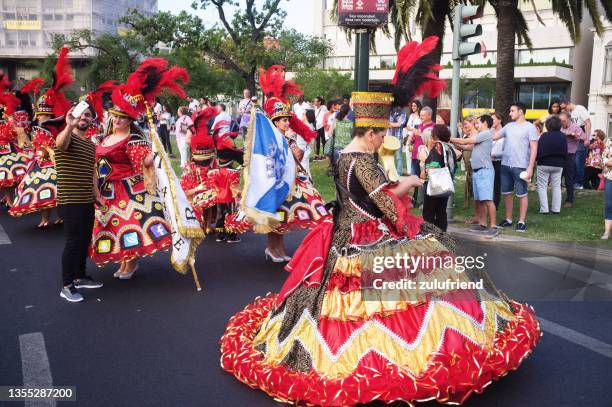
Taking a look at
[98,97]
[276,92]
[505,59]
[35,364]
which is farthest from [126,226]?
[505,59]

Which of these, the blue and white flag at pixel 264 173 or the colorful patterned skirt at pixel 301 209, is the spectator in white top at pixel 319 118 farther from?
the blue and white flag at pixel 264 173

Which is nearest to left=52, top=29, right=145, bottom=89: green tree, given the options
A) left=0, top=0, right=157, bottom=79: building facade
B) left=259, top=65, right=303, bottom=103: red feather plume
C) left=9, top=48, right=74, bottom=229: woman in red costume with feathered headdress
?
left=9, top=48, right=74, bottom=229: woman in red costume with feathered headdress

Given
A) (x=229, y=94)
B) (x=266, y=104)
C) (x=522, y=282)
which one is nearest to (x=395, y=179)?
(x=522, y=282)

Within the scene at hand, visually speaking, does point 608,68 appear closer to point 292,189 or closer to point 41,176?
point 292,189

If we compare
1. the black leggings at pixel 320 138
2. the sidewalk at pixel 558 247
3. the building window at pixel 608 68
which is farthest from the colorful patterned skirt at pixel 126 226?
the building window at pixel 608 68

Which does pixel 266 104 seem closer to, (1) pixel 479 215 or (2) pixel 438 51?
(1) pixel 479 215

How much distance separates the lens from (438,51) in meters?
Result: 14.1


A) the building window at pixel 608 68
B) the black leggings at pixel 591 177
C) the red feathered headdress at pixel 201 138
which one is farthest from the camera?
the building window at pixel 608 68

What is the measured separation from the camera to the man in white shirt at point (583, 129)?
1221cm

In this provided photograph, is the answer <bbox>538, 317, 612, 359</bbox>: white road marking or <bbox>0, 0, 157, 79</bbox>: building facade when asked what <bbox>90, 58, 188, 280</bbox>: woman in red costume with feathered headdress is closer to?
<bbox>538, 317, 612, 359</bbox>: white road marking

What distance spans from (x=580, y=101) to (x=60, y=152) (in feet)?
151

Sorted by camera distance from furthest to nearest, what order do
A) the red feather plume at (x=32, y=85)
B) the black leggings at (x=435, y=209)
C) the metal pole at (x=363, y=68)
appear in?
the metal pole at (x=363, y=68), the red feather plume at (x=32, y=85), the black leggings at (x=435, y=209)

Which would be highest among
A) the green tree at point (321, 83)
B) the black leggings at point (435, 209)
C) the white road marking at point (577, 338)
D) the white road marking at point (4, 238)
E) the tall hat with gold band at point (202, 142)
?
the green tree at point (321, 83)

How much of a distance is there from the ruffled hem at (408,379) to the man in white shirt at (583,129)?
9.66 meters
